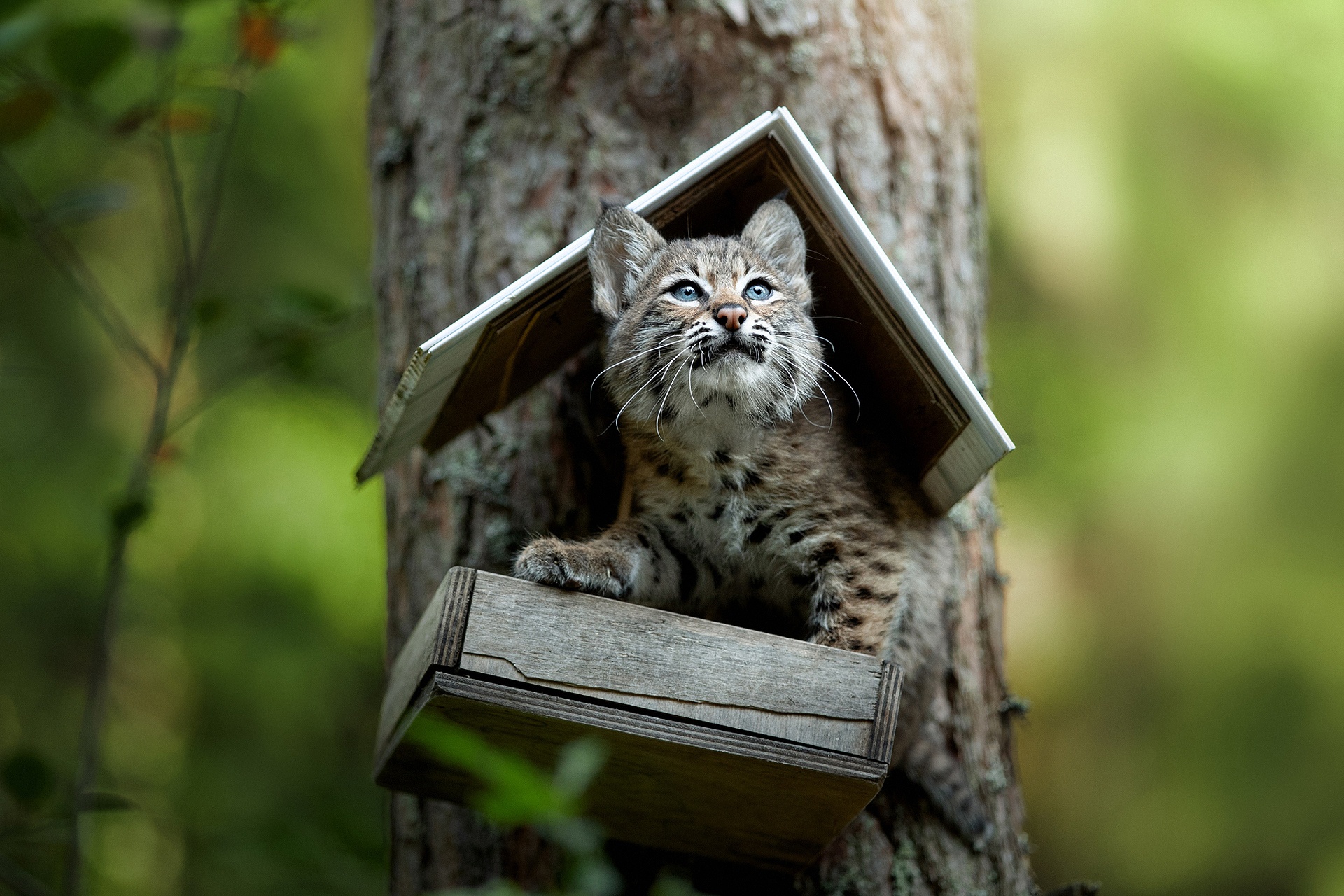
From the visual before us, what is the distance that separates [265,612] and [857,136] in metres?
6.08

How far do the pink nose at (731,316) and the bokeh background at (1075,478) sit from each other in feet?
6.84

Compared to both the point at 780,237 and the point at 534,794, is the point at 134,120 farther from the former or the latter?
the point at 534,794

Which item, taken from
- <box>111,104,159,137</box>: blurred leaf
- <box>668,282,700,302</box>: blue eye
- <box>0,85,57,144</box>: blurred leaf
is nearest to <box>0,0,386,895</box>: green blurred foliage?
<box>111,104,159,137</box>: blurred leaf

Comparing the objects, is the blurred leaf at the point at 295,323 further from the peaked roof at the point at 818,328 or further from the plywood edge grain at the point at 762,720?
the plywood edge grain at the point at 762,720

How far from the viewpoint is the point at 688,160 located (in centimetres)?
424

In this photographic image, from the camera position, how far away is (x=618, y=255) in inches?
142

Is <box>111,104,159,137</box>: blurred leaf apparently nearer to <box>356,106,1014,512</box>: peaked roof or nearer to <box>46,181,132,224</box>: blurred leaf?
<box>46,181,132,224</box>: blurred leaf

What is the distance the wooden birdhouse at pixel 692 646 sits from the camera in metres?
2.77

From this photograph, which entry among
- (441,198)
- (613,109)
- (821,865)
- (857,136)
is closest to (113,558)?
(441,198)

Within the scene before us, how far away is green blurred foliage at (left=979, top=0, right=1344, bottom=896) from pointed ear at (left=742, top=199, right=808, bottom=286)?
3.24 meters

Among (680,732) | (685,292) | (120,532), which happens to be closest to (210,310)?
(120,532)

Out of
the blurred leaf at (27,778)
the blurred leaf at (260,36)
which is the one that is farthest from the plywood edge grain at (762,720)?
the blurred leaf at (260,36)

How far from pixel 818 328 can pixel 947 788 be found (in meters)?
1.65

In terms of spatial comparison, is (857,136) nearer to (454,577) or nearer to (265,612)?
(454,577)
